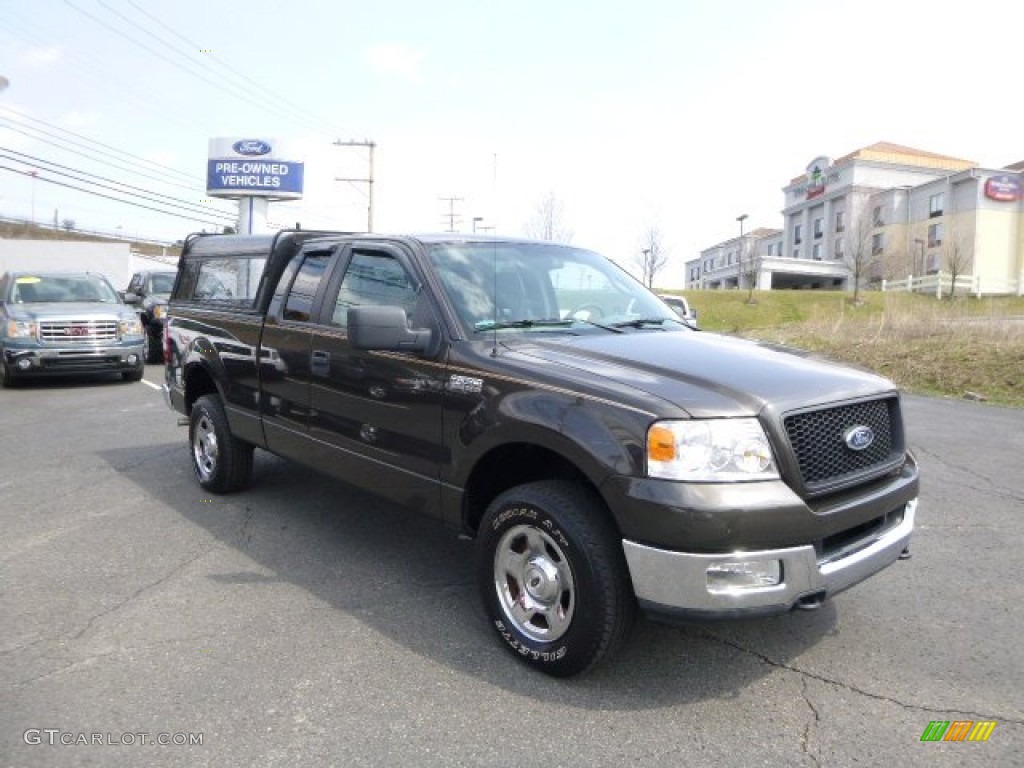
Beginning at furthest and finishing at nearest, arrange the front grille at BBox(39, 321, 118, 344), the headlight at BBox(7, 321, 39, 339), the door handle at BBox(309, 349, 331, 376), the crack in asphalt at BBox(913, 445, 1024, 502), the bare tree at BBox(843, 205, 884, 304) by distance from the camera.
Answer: the bare tree at BBox(843, 205, 884, 304)
the front grille at BBox(39, 321, 118, 344)
the headlight at BBox(7, 321, 39, 339)
the crack in asphalt at BBox(913, 445, 1024, 502)
the door handle at BBox(309, 349, 331, 376)

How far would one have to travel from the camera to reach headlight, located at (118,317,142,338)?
39.1 feet

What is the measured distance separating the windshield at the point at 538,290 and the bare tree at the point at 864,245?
59.6 m

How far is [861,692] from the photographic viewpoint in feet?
10.1

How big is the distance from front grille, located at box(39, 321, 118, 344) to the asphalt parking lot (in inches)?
276

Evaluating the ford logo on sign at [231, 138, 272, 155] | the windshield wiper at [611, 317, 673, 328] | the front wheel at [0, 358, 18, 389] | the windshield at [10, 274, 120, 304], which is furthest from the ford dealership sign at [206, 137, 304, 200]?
the windshield wiper at [611, 317, 673, 328]

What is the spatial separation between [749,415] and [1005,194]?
7301cm

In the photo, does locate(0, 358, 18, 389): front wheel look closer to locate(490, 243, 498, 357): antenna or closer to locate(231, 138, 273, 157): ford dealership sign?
locate(490, 243, 498, 357): antenna

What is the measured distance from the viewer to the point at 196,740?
271cm

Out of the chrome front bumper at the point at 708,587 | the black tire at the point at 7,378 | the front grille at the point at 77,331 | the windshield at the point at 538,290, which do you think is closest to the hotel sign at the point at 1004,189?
the front grille at the point at 77,331

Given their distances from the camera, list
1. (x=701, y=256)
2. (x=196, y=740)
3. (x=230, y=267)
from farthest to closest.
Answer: (x=701, y=256), (x=230, y=267), (x=196, y=740)

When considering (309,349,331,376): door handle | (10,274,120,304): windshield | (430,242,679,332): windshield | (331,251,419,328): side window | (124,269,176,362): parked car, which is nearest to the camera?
(430,242,679,332): windshield

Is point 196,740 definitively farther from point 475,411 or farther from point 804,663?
point 804,663

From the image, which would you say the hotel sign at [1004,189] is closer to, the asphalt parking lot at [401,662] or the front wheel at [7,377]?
the asphalt parking lot at [401,662]

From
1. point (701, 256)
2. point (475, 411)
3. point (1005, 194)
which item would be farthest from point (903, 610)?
point (701, 256)
